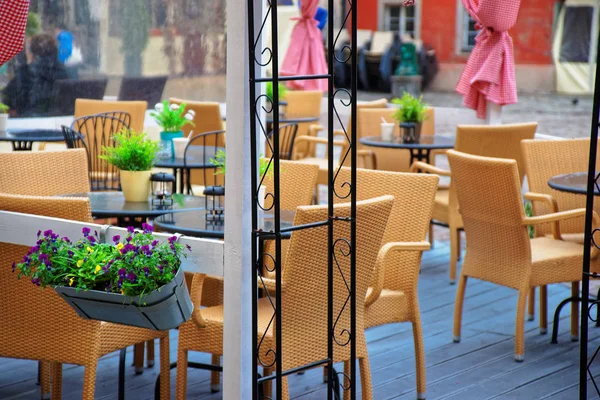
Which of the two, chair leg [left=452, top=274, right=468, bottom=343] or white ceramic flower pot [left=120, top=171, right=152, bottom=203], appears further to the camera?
chair leg [left=452, top=274, right=468, bottom=343]

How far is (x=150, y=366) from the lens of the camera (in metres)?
4.22

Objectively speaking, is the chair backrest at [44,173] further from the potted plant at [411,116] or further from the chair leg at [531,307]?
the potted plant at [411,116]

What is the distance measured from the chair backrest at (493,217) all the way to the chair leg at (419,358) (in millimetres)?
693

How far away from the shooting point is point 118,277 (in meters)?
2.76

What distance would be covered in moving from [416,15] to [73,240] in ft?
75.1

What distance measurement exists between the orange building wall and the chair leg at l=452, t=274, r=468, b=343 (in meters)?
19.8

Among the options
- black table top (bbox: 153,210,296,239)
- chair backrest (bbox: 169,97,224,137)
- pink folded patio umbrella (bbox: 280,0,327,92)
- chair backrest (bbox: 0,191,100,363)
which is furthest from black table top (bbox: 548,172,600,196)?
pink folded patio umbrella (bbox: 280,0,327,92)

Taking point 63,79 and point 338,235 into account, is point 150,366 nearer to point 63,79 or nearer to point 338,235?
point 338,235

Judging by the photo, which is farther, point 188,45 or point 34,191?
point 188,45

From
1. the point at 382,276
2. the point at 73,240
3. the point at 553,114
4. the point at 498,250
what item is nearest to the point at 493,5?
the point at 498,250

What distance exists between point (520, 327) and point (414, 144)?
2.03 m

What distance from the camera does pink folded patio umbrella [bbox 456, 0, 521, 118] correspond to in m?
6.32

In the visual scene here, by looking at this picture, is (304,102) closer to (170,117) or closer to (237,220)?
(170,117)

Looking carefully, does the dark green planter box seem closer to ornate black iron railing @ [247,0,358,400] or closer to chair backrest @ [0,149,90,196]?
ornate black iron railing @ [247,0,358,400]
